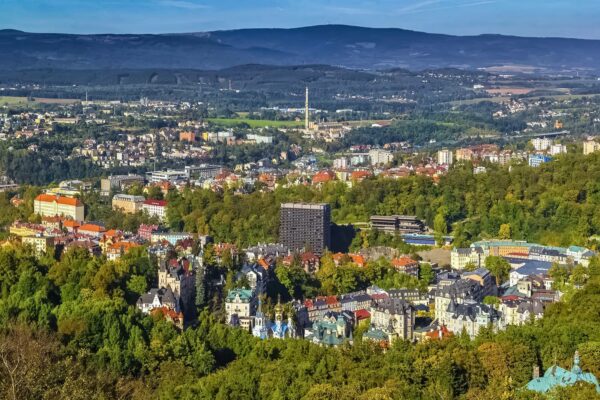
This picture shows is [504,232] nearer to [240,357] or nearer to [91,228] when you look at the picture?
[91,228]

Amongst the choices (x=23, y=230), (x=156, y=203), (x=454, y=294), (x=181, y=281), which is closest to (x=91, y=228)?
(x=23, y=230)

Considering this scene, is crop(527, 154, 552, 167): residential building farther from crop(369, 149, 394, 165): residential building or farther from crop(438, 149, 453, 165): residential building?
crop(369, 149, 394, 165): residential building

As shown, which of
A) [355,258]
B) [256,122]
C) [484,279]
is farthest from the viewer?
[256,122]

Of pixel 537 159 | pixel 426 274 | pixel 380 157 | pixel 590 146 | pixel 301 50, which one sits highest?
pixel 590 146

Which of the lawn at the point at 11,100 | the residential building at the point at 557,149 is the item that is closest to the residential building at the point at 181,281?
the residential building at the point at 557,149

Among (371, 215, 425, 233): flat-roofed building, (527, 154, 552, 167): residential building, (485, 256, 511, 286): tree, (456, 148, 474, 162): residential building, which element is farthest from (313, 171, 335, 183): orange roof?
(485, 256, 511, 286): tree

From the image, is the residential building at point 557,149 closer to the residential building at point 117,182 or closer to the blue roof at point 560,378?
the residential building at point 117,182
